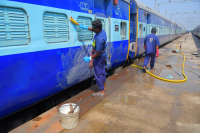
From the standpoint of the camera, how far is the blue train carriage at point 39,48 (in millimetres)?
2389

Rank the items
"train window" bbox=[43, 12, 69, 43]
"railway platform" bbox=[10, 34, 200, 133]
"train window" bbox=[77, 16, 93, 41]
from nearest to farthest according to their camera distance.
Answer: "railway platform" bbox=[10, 34, 200, 133] < "train window" bbox=[43, 12, 69, 43] < "train window" bbox=[77, 16, 93, 41]

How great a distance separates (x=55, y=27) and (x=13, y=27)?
2.96 feet

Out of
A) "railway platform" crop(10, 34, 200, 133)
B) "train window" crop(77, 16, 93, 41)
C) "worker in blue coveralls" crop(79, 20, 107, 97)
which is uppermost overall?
"train window" crop(77, 16, 93, 41)

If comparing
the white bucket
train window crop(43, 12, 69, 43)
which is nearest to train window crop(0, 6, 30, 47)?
train window crop(43, 12, 69, 43)

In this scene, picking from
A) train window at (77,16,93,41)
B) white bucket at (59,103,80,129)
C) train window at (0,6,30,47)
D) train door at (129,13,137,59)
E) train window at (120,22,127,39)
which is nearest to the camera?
train window at (0,6,30,47)

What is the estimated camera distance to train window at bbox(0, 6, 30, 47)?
230cm

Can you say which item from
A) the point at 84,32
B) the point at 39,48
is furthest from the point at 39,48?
the point at 84,32

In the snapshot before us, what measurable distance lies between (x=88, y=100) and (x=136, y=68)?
4145 mm

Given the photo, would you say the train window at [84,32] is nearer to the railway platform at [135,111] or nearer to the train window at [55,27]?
the train window at [55,27]

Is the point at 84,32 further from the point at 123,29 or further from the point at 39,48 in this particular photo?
the point at 123,29

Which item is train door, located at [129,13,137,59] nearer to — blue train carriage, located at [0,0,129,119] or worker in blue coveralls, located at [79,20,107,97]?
blue train carriage, located at [0,0,129,119]

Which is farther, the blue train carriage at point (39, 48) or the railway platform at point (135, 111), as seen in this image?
the railway platform at point (135, 111)

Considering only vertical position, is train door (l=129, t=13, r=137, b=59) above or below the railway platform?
above

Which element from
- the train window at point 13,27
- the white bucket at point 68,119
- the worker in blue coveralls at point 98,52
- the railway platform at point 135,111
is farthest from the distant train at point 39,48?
the white bucket at point 68,119
